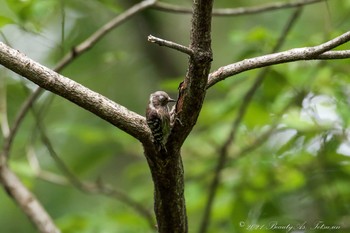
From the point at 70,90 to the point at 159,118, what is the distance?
0.22m

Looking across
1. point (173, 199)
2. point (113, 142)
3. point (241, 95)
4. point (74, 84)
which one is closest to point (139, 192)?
point (113, 142)

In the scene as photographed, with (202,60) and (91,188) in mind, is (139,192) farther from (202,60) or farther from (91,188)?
(202,60)

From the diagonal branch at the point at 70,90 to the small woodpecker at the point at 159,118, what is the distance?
0.02 meters

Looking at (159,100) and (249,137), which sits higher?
(249,137)

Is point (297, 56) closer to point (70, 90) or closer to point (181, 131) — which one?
point (181, 131)

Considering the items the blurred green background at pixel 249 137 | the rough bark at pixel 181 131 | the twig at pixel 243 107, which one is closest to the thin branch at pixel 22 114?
the blurred green background at pixel 249 137

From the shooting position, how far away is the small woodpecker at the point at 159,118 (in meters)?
1.48

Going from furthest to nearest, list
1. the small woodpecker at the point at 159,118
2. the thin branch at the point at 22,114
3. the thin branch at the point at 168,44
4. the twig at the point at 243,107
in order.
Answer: the twig at the point at 243,107
the thin branch at the point at 22,114
the small woodpecker at the point at 159,118
the thin branch at the point at 168,44

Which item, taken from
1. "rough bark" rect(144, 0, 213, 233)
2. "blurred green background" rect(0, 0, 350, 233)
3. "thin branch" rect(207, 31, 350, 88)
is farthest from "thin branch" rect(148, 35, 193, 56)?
"blurred green background" rect(0, 0, 350, 233)

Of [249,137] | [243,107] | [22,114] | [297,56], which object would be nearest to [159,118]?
[297,56]

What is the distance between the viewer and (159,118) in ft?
4.87

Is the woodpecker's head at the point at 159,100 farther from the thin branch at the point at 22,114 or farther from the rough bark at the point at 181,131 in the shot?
the thin branch at the point at 22,114

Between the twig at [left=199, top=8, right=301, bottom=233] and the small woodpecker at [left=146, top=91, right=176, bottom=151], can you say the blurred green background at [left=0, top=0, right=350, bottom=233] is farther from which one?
the small woodpecker at [left=146, top=91, right=176, bottom=151]

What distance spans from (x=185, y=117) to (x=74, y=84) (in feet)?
0.89
